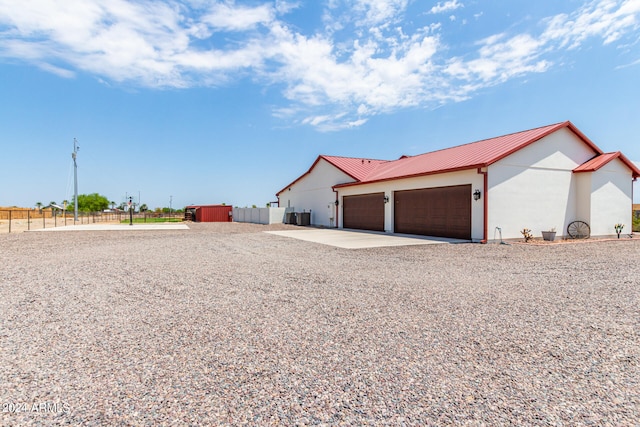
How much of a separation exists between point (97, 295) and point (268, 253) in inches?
202

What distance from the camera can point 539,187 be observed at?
13891mm

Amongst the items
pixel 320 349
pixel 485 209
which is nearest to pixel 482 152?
pixel 485 209

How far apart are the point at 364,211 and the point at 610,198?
11.4 meters

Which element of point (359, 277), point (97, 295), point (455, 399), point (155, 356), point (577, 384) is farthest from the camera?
point (359, 277)

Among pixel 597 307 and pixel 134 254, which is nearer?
pixel 597 307

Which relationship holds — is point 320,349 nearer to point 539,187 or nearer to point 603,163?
point 539,187

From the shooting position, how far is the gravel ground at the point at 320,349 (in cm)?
224

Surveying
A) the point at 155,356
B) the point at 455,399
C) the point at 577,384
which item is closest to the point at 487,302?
the point at 577,384

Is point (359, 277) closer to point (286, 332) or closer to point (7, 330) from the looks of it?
point (286, 332)

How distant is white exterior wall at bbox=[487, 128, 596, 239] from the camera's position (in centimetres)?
1302

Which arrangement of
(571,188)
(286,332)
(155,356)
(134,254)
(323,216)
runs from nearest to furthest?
(155,356)
(286,332)
(134,254)
(571,188)
(323,216)

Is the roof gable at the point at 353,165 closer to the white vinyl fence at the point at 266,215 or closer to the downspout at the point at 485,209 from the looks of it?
the white vinyl fence at the point at 266,215

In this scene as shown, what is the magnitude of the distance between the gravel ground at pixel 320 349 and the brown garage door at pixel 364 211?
1243 cm

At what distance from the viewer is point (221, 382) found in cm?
258
